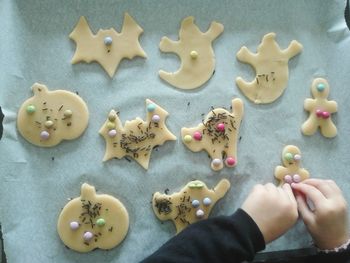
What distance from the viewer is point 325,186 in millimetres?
762

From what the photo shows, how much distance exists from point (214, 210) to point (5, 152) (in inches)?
13.8

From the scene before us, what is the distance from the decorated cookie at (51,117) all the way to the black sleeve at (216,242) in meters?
0.24

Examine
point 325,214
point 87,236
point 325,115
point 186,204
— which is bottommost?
point 87,236

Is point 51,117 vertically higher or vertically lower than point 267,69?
lower

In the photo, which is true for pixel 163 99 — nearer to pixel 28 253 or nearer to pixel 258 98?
pixel 258 98

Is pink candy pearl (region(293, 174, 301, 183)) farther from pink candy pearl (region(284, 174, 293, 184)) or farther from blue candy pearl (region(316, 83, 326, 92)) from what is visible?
blue candy pearl (region(316, 83, 326, 92))

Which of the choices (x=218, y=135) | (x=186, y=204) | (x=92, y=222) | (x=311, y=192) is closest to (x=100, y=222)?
(x=92, y=222)

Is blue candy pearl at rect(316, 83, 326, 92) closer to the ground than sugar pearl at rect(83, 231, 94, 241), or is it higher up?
higher up

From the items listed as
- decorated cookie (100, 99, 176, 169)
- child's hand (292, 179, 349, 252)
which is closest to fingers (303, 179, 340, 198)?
child's hand (292, 179, 349, 252)

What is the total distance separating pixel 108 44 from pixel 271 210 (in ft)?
1.26

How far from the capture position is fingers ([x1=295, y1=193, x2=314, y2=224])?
0.75 m

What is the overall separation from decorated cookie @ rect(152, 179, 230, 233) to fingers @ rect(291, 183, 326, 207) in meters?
0.14

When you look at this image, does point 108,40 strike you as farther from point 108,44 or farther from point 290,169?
point 290,169

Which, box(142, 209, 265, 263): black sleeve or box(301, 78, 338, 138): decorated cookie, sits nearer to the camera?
box(142, 209, 265, 263): black sleeve
